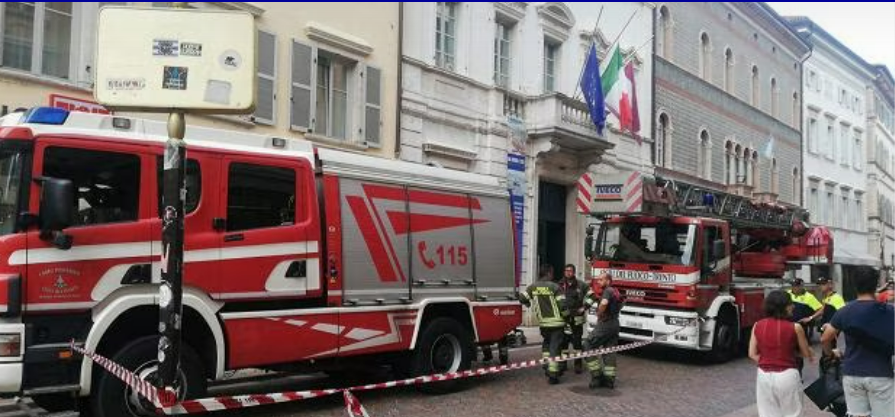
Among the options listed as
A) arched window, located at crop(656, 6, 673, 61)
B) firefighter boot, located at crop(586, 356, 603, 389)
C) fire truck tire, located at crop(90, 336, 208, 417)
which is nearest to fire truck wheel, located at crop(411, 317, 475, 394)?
firefighter boot, located at crop(586, 356, 603, 389)

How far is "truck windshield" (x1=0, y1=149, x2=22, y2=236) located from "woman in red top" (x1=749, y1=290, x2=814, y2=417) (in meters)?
5.77

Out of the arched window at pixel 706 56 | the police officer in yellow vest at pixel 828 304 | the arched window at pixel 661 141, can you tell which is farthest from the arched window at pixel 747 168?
the police officer in yellow vest at pixel 828 304

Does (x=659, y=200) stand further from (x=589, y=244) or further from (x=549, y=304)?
(x=549, y=304)

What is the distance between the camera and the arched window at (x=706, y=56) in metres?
28.1

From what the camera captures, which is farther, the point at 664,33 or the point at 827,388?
the point at 664,33

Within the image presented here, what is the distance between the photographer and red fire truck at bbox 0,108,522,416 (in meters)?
5.96

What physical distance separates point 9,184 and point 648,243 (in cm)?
969

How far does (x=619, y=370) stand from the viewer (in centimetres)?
1167

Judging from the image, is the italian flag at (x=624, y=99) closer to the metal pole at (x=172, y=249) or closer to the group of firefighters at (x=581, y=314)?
the group of firefighters at (x=581, y=314)

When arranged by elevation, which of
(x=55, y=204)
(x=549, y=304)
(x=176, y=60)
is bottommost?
(x=549, y=304)

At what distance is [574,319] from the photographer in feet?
36.3

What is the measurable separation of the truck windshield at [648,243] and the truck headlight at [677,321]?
877 millimetres

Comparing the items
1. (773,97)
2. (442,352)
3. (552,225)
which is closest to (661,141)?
(552,225)

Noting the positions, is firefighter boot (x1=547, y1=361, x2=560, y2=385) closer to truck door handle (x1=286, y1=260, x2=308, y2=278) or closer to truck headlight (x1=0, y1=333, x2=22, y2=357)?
truck door handle (x1=286, y1=260, x2=308, y2=278)
